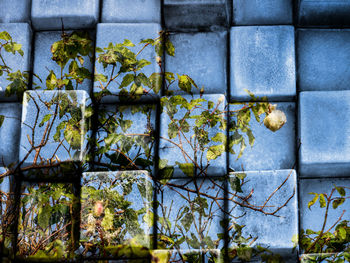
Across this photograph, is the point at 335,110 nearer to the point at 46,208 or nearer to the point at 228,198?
the point at 228,198

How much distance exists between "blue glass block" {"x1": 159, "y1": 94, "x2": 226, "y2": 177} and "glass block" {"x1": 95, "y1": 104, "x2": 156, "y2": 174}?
33 mm

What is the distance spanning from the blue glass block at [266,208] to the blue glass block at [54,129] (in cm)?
38

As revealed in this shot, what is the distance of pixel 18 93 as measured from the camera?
115 cm

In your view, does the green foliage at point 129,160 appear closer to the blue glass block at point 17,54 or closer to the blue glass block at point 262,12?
the blue glass block at point 17,54

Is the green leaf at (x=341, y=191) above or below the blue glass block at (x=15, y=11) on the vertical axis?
below

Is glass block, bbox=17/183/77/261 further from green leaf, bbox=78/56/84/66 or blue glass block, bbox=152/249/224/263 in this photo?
green leaf, bbox=78/56/84/66

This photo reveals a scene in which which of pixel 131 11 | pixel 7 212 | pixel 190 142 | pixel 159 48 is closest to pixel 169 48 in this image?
pixel 159 48

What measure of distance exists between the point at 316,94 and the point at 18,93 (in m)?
0.73

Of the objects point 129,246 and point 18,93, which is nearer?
point 129,246

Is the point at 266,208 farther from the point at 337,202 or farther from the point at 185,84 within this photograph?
the point at 185,84

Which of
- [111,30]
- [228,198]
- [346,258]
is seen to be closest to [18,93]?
[111,30]

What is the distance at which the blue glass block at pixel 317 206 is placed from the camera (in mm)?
1083

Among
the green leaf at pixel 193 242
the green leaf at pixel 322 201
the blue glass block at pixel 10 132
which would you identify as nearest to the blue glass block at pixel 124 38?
the blue glass block at pixel 10 132

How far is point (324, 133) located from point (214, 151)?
0.26 m
